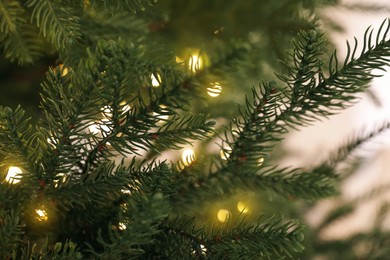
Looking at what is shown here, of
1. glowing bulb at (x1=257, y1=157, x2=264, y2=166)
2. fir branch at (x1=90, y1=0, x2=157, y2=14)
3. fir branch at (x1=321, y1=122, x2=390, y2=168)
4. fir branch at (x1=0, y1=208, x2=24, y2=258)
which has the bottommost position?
fir branch at (x1=0, y1=208, x2=24, y2=258)

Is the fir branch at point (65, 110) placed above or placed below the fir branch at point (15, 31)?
below

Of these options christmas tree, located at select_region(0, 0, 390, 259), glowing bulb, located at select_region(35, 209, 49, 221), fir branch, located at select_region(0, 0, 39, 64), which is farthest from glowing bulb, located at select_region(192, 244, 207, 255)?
fir branch, located at select_region(0, 0, 39, 64)

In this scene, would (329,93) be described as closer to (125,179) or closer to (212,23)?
(125,179)

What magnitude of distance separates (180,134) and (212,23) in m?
0.27

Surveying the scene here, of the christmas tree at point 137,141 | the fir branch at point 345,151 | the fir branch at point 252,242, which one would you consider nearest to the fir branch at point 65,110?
the christmas tree at point 137,141

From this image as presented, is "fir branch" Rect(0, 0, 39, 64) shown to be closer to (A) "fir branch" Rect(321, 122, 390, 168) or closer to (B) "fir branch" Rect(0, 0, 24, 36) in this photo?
(B) "fir branch" Rect(0, 0, 24, 36)

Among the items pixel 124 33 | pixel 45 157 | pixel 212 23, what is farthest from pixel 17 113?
pixel 212 23

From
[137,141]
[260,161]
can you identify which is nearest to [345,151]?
[260,161]

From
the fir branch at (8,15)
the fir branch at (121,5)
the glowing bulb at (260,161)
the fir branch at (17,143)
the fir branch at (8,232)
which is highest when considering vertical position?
the fir branch at (8,15)

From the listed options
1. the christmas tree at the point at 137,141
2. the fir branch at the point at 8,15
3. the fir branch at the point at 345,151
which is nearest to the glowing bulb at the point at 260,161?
the christmas tree at the point at 137,141

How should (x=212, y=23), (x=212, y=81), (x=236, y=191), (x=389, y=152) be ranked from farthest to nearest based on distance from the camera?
(x=389, y=152) → (x=212, y=23) → (x=236, y=191) → (x=212, y=81)

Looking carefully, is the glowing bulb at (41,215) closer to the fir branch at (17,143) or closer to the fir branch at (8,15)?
the fir branch at (17,143)

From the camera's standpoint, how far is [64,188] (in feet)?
1.01

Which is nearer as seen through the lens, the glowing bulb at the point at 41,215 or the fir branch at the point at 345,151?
the glowing bulb at the point at 41,215
